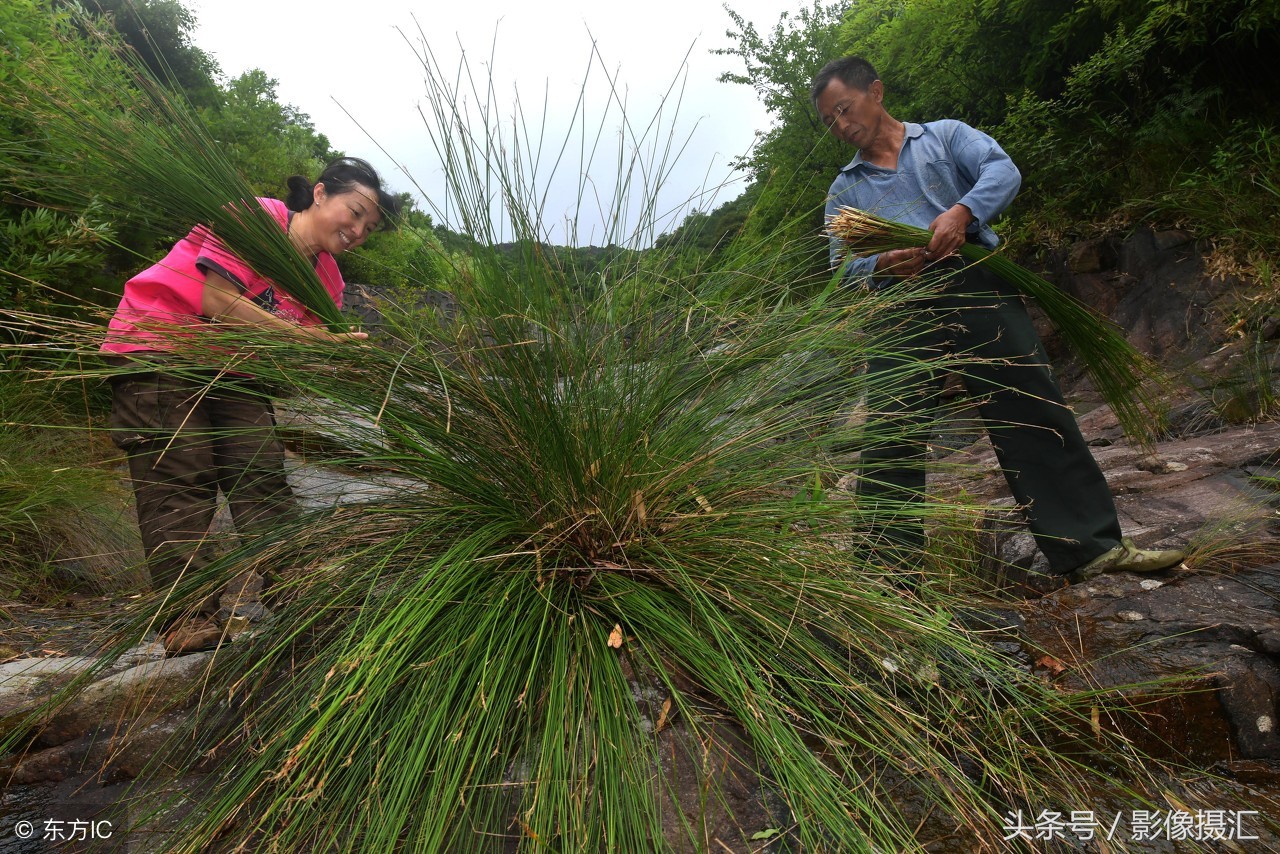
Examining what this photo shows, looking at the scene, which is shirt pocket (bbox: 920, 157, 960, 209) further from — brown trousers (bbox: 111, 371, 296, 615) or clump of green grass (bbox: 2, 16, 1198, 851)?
brown trousers (bbox: 111, 371, 296, 615)

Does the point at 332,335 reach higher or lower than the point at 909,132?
lower

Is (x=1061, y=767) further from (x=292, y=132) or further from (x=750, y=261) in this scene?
(x=292, y=132)

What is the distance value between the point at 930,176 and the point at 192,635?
2.66 meters

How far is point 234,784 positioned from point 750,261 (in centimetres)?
173

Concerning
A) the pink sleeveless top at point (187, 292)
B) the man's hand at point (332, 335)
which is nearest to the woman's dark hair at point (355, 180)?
the pink sleeveless top at point (187, 292)

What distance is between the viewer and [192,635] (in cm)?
189

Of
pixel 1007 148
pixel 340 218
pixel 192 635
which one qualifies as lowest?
pixel 192 635

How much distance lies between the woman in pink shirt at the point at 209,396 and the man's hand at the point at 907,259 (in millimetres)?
1484

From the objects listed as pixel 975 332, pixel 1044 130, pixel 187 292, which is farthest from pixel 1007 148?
pixel 187 292

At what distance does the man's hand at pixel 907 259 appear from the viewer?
2303mm

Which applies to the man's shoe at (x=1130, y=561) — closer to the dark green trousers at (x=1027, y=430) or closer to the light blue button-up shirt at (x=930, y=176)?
the dark green trousers at (x=1027, y=430)

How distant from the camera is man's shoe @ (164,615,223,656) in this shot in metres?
1.71

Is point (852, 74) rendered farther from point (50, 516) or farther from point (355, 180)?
point (50, 516)

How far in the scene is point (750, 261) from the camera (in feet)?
7.03
